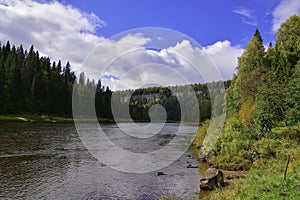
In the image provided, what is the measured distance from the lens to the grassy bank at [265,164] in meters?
11.7

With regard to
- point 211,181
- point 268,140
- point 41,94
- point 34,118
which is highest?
point 41,94

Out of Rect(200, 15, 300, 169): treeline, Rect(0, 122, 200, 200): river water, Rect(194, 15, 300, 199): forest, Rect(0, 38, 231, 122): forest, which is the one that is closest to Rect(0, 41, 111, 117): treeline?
Rect(0, 38, 231, 122): forest

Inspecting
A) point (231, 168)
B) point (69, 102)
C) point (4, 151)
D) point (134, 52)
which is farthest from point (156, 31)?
point (69, 102)

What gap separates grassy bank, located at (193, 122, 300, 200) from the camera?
38.3 feet

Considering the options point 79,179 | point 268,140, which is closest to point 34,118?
point 79,179

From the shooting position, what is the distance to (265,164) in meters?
20.0

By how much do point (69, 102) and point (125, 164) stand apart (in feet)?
261

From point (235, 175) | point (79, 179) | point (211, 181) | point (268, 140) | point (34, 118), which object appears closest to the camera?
point (211, 181)

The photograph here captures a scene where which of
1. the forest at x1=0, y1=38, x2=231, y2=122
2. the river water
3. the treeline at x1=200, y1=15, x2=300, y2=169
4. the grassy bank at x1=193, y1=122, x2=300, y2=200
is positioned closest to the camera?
the grassy bank at x1=193, y1=122, x2=300, y2=200

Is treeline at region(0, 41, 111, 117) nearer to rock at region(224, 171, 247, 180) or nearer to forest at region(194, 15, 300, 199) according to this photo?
forest at region(194, 15, 300, 199)

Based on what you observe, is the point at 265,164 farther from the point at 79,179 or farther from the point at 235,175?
the point at 79,179

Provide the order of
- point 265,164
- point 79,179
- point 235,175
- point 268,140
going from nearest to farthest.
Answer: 1. point 265,164
2. point 79,179
3. point 235,175
4. point 268,140

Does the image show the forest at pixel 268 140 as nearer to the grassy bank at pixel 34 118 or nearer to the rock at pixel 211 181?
the rock at pixel 211 181

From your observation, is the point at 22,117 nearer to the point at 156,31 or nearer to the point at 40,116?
the point at 40,116
